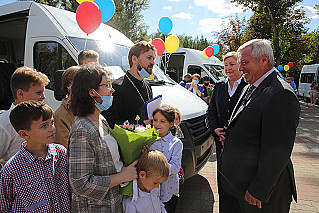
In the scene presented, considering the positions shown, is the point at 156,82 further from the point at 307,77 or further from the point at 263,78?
the point at 307,77

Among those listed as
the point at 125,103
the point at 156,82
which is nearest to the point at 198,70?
the point at 156,82

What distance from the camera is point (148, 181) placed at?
1721mm

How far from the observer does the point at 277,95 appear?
5.85ft

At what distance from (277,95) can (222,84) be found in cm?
155

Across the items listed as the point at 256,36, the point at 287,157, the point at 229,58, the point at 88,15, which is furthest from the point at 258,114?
the point at 256,36

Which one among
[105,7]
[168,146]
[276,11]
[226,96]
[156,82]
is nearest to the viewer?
[168,146]

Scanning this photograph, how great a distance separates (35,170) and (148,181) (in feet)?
2.66

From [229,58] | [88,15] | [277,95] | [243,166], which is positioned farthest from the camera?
[88,15]

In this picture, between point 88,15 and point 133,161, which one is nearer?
point 133,161

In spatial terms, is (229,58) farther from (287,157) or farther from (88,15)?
(88,15)

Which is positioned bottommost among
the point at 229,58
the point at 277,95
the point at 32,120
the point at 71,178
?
the point at 71,178

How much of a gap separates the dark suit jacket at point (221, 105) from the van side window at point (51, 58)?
94.7 inches

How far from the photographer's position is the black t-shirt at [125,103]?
2.53 metres

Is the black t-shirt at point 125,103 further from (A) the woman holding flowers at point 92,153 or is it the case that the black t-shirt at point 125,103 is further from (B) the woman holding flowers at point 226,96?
(B) the woman holding flowers at point 226,96
